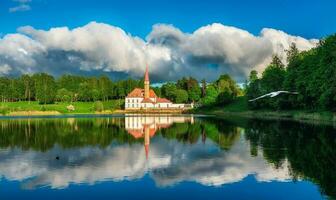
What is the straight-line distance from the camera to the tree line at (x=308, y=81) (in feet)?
184

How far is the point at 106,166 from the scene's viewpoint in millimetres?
20906

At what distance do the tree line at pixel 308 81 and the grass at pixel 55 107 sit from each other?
225ft

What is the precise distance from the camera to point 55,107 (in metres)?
140

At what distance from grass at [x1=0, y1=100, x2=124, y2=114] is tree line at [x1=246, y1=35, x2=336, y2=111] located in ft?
225

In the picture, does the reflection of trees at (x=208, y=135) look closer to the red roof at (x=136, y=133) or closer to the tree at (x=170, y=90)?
the red roof at (x=136, y=133)

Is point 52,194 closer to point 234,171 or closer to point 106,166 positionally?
point 106,166

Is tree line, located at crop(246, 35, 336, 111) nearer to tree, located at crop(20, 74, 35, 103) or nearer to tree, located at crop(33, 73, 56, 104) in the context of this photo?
tree, located at crop(33, 73, 56, 104)

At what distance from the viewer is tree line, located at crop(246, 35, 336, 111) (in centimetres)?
5608

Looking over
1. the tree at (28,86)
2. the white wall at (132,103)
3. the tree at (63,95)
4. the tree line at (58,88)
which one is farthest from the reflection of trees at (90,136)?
the tree at (28,86)

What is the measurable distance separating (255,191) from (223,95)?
109820 millimetres

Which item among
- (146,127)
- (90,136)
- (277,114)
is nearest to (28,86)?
(277,114)

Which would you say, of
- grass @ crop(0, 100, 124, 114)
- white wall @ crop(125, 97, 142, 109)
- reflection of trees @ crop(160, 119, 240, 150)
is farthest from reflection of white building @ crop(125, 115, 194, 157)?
white wall @ crop(125, 97, 142, 109)

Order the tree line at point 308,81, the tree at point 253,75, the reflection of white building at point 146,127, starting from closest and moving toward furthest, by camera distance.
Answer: the reflection of white building at point 146,127 < the tree line at point 308,81 < the tree at point 253,75

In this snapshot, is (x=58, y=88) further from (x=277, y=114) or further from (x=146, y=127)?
(x=146, y=127)
